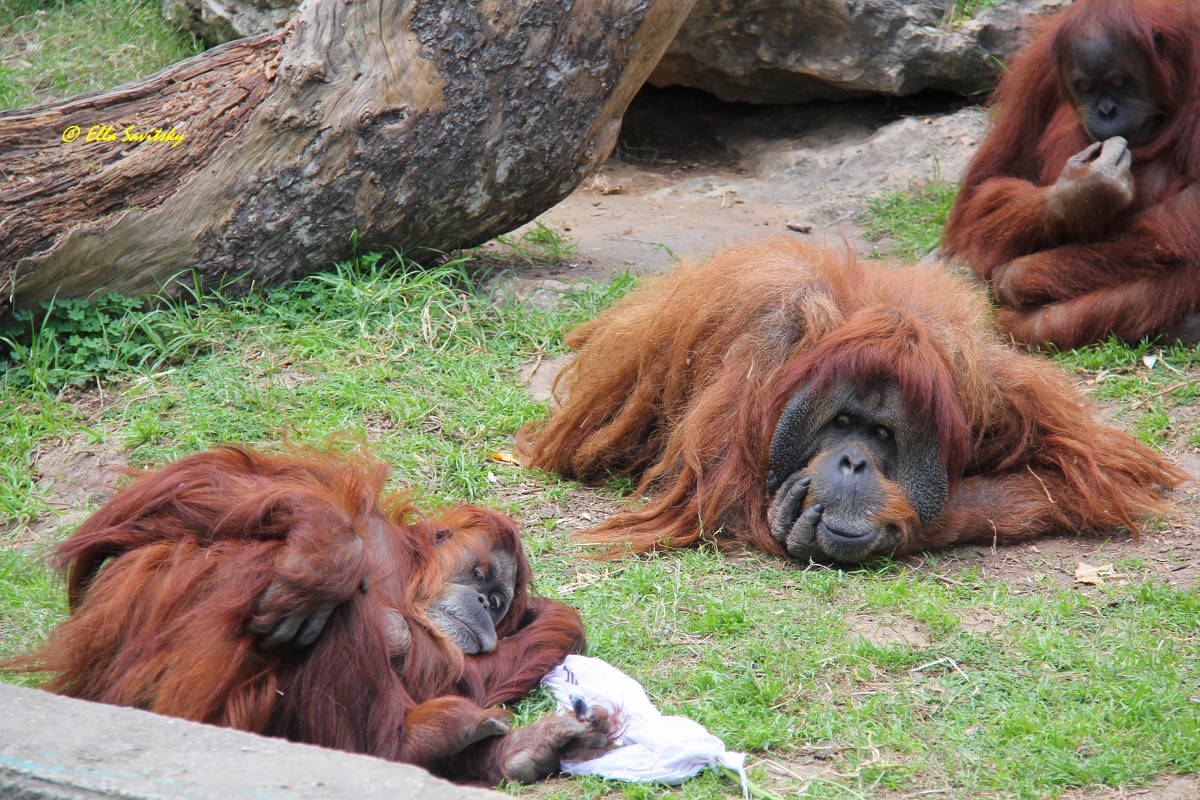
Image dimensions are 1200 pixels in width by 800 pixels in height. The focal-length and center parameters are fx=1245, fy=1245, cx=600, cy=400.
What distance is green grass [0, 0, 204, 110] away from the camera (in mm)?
6609

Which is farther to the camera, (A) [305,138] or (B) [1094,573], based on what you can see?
(A) [305,138]

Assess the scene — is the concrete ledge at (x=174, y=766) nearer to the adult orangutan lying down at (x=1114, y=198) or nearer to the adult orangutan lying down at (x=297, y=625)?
the adult orangutan lying down at (x=297, y=625)

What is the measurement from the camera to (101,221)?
14.5 feet

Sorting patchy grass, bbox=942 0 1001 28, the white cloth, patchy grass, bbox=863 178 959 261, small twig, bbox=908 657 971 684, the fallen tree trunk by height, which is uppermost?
patchy grass, bbox=942 0 1001 28

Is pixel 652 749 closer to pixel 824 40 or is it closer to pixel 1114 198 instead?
Result: pixel 1114 198

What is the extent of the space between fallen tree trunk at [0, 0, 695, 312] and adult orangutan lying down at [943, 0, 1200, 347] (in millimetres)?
1630

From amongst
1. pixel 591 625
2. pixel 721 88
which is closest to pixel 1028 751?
pixel 591 625

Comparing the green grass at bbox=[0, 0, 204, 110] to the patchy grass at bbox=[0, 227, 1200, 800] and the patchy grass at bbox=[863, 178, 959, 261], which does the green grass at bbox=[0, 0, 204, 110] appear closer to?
the patchy grass at bbox=[0, 227, 1200, 800]

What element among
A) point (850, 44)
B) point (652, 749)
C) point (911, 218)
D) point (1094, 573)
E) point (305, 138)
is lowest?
point (1094, 573)

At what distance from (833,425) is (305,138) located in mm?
2419

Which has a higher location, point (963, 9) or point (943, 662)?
point (963, 9)

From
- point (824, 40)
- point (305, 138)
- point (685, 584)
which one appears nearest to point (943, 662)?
point (685, 584)

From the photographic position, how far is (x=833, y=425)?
3.38 m

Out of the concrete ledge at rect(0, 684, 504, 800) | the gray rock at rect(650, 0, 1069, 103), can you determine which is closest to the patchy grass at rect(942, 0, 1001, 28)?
the gray rock at rect(650, 0, 1069, 103)
